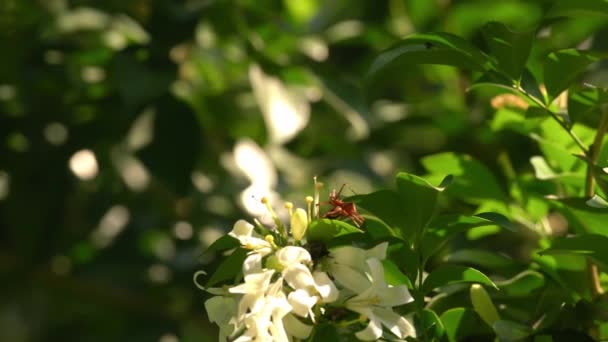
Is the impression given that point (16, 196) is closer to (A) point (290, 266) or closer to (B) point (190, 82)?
(B) point (190, 82)

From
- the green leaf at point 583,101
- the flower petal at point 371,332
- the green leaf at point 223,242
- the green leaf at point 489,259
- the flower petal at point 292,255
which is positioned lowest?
the green leaf at point 489,259

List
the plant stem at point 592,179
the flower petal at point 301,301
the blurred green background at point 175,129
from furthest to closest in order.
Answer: the blurred green background at point 175,129, the plant stem at point 592,179, the flower petal at point 301,301

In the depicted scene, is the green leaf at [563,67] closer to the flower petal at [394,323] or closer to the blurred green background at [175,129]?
the flower petal at [394,323]

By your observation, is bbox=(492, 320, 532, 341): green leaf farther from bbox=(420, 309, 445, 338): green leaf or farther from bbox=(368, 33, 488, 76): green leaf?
bbox=(368, 33, 488, 76): green leaf

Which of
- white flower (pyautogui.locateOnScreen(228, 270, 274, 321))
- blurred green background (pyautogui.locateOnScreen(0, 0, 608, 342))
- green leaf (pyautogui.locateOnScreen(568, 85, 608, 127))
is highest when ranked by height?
green leaf (pyautogui.locateOnScreen(568, 85, 608, 127))

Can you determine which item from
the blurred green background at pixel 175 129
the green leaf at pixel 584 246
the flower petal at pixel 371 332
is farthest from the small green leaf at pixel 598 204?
the blurred green background at pixel 175 129

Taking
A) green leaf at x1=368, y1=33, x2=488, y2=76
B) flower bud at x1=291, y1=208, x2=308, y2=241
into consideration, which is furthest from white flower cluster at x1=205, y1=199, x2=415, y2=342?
green leaf at x1=368, y1=33, x2=488, y2=76

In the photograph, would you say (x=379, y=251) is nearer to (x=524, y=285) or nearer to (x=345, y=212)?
(x=345, y=212)
